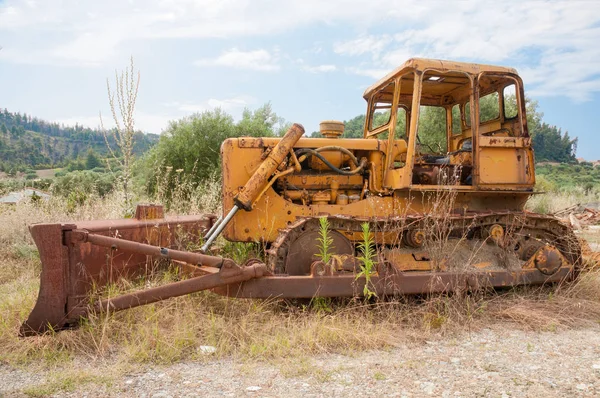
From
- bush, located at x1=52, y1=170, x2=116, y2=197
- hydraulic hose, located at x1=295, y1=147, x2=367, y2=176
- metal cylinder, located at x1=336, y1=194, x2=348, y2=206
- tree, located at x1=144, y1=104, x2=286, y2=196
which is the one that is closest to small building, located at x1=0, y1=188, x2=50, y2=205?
bush, located at x1=52, y1=170, x2=116, y2=197

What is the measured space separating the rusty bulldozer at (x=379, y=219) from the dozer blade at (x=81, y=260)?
18 millimetres

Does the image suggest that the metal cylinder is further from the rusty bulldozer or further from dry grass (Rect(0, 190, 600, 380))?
dry grass (Rect(0, 190, 600, 380))

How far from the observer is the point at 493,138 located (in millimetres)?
5418

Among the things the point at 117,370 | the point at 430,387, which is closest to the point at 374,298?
the point at 430,387

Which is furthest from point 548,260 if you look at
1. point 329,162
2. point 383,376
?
point 383,376

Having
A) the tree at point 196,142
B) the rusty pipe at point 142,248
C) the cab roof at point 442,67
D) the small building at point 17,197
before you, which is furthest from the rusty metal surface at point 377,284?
the tree at point 196,142

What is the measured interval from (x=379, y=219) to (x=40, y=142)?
6132 cm

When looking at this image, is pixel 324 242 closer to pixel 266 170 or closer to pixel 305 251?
pixel 305 251

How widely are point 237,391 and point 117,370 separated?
94 centimetres

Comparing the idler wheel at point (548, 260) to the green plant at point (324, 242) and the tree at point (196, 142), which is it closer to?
the green plant at point (324, 242)

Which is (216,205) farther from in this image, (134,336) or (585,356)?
(585,356)

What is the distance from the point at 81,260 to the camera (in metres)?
4.21

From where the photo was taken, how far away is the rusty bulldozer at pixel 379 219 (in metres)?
4.50

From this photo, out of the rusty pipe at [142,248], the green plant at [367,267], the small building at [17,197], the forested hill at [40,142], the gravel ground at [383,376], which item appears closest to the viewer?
the gravel ground at [383,376]
